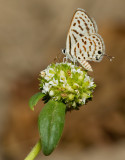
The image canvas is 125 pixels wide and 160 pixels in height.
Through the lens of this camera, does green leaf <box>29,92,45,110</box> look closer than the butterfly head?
Yes

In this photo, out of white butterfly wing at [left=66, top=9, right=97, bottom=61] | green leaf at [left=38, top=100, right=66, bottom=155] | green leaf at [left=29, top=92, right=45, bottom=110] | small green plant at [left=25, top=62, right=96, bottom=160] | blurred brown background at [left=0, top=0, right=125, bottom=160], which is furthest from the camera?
blurred brown background at [left=0, top=0, right=125, bottom=160]

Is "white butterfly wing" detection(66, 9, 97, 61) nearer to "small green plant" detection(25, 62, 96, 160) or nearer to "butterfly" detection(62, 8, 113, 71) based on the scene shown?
"butterfly" detection(62, 8, 113, 71)

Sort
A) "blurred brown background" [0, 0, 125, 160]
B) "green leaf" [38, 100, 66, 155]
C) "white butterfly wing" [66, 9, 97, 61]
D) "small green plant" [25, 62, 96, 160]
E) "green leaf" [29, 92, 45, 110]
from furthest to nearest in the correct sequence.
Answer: "blurred brown background" [0, 0, 125, 160] → "white butterfly wing" [66, 9, 97, 61] → "green leaf" [29, 92, 45, 110] → "small green plant" [25, 62, 96, 160] → "green leaf" [38, 100, 66, 155]

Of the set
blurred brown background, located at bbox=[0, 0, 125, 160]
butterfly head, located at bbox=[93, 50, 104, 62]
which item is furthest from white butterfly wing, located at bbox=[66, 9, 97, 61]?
blurred brown background, located at bbox=[0, 0, 125, 160]

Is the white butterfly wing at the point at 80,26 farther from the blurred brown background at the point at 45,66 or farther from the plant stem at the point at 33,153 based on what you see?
the blurred brown background at the point at 45,66

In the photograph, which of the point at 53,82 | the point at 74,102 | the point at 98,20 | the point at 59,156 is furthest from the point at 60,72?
the point at 98,20

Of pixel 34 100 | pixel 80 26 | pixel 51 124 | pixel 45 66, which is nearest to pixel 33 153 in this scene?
pixel 51 124

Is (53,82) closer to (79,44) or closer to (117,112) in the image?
(79,44)
